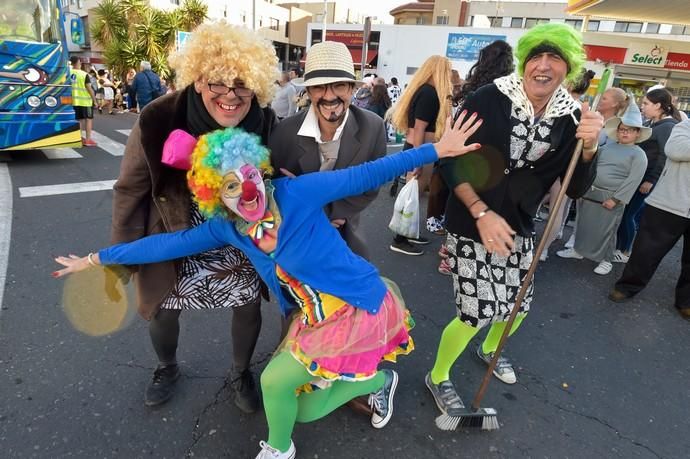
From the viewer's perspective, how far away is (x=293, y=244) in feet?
5.31

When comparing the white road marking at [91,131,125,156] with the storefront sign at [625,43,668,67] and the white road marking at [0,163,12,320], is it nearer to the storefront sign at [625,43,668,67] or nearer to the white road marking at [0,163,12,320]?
the white road marking at [0,163,12,320]

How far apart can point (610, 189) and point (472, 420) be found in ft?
10.8

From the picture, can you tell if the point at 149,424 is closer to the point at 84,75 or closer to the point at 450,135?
the point at 450,135

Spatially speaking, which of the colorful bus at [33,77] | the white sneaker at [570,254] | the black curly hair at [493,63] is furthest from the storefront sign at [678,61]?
the colorful bus at [33,77]

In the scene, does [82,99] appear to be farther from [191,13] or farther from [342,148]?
[191,13]

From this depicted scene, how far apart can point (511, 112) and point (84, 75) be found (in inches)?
397

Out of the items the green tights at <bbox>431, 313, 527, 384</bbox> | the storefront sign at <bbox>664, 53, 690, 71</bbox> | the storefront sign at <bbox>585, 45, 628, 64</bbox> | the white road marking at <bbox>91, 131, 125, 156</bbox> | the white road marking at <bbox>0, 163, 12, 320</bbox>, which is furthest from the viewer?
the storefront sign at <bbox>585, 45, 628, 64</bbox>

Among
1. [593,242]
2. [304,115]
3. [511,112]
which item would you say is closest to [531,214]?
[511,112]

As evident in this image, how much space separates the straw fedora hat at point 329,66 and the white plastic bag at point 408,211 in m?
2.40

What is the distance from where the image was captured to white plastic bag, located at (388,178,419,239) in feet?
14.1

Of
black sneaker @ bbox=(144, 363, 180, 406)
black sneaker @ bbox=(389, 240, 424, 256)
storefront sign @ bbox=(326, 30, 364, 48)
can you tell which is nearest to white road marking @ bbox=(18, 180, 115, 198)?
black sneaker @ bbox=(389, 240, 424, 256)

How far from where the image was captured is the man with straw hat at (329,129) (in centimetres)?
198

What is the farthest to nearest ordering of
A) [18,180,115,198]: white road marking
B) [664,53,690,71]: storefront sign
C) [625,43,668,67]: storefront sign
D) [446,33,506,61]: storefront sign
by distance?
[446,33,506,61]: storefront sign < [625,43,668,67]: storefront sign < [664,53,690,71]: storefront sign < [18,180,115,198]: white road marking

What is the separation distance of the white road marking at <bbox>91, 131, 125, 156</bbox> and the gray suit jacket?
284 inches
